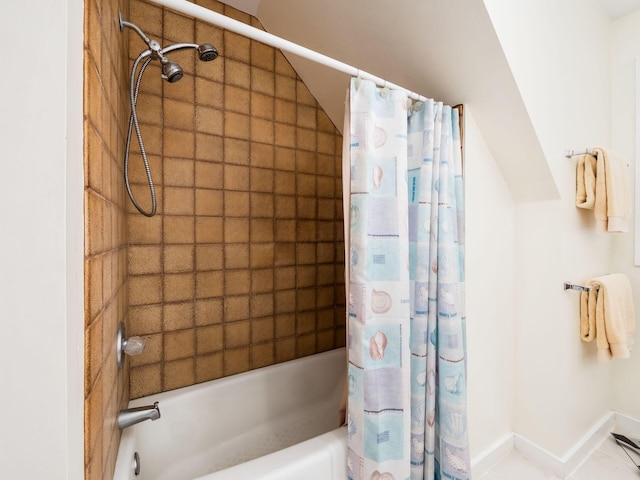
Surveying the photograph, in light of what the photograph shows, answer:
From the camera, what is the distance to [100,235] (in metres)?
0.69

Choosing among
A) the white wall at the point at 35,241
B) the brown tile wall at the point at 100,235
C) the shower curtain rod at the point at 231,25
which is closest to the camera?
the white wall at the point at 35,241

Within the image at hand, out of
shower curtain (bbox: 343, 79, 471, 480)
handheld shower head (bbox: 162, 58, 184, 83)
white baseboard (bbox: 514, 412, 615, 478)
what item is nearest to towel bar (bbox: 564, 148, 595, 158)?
shower curtain (bbox: 343, 79, 471, 480)

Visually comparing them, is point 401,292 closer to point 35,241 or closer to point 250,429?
point 35,241

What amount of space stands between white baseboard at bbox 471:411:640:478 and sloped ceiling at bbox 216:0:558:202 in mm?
1305

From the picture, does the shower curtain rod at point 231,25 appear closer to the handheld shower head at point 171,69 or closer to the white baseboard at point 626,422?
the handheld shower head at point 171,69

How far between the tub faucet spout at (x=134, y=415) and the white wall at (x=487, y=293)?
137cm

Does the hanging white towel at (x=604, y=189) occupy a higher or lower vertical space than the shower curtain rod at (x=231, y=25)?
lower

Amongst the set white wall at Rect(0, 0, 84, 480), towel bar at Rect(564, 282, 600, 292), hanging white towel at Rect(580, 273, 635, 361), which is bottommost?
hanging white towel at Rect(580, 273, 635, 361)

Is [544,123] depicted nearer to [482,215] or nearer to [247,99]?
[482,215]

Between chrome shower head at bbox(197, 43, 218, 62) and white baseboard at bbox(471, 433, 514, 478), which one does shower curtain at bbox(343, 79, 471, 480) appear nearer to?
white baseboard at bbox(471, 433, 514, 478)

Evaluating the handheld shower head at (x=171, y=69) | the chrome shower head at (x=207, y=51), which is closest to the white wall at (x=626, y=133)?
the chrome shower head at (x=207, y=51)

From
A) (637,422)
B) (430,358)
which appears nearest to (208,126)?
(430,358)

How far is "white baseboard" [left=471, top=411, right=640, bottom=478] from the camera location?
57.6 inches

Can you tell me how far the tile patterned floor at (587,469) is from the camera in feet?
4.76
